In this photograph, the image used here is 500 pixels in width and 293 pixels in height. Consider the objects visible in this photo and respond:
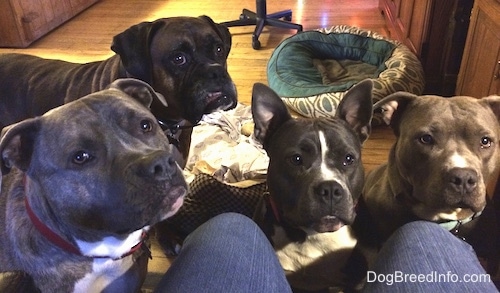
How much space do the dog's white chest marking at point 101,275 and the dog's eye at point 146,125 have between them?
0.47 metres

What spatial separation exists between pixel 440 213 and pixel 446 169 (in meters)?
0.22

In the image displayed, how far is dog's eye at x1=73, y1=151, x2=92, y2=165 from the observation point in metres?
1.42

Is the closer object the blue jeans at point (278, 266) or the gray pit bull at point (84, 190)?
the blue jeans at point (278, 266)

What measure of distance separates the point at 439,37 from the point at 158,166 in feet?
9.87

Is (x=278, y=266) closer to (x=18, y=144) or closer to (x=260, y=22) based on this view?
(x=18, y=144)

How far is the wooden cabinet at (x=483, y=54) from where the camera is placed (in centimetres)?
226

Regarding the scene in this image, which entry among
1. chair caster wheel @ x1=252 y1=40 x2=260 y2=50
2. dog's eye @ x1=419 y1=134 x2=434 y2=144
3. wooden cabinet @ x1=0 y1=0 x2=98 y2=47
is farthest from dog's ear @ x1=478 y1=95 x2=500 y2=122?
wooden cabinet @ x1=0 y1=0 x2=98 y2=47

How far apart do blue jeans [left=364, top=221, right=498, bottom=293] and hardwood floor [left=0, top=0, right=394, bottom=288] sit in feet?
8.55

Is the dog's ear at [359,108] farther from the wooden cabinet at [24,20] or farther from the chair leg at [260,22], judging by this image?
the wooden cabinet at [24,20]

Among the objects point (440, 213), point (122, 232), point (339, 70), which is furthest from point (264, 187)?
point (339, 70)

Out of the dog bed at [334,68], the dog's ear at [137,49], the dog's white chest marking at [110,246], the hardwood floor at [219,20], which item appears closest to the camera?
the dog's white chest marking at [110,246]

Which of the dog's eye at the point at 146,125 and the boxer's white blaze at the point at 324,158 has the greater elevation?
the dog's eye at the point at 146,125

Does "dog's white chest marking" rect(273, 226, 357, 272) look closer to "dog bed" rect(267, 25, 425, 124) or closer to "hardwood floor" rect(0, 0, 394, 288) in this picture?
"dog bed" rect(267, 25, 425, 124)

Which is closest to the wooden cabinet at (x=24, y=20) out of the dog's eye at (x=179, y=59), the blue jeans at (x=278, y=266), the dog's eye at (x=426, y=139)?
the dog's eye at (x=179, y=59)
